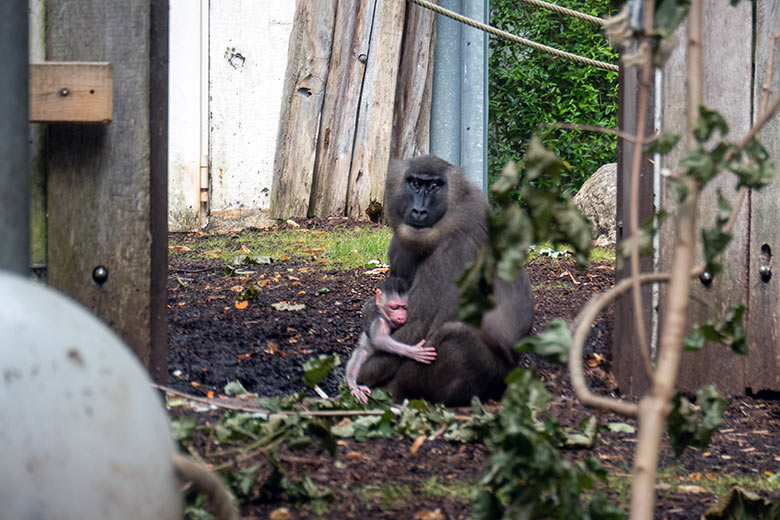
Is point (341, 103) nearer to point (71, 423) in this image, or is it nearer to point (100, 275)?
point (100, 275)

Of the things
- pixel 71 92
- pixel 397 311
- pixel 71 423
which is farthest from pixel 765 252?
pixel 71 423

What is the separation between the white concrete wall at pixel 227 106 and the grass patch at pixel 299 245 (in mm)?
533

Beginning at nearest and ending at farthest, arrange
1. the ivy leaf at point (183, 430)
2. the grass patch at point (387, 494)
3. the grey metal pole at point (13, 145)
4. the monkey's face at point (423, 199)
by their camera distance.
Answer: the grey metal pole at point (13, 145) → the ivy leaf at point (183, 430) → the grass patch at point (387, 494) → the monkey's face at point (423, 199)

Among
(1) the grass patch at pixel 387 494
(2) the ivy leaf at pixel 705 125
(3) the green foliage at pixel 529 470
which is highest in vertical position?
(2) the ivy leaf at pixel 705 125

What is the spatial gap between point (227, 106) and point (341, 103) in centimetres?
122

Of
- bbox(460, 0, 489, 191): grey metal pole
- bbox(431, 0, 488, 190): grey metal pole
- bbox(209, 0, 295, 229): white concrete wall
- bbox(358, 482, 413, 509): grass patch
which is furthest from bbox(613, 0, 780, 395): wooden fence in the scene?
bbox(209, 0, 295, 229): white concrete wall

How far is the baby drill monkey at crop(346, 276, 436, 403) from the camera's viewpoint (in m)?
4.91

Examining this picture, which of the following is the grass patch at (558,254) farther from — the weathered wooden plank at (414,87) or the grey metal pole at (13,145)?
the grey metal pole at (13,145)

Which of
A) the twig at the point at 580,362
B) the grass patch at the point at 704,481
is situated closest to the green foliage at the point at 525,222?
the twig at the point at 580,362

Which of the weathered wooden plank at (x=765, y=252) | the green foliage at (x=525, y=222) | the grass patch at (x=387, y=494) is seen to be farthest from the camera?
the weathered wooden plank at (x=765, y=252)

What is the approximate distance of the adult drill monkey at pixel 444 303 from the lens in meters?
4.71

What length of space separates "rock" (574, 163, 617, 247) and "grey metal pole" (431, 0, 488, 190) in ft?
5.49

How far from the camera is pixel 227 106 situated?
9688 mm

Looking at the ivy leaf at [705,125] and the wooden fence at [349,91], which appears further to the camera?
the wooden fence at [349,91]
